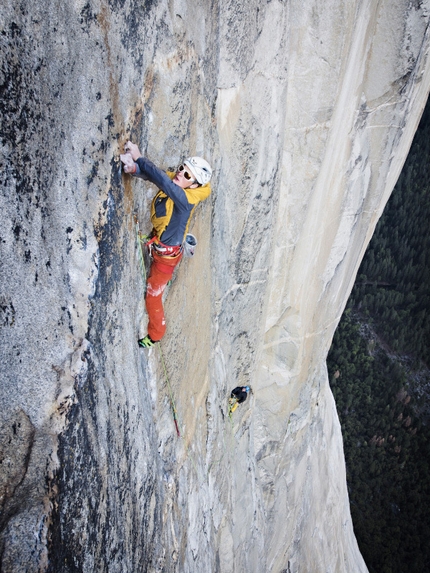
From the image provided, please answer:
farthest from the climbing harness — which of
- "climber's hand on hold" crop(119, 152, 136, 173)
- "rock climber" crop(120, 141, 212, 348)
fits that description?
"climber's hand on hold" crop(119, 152, 136, 173)

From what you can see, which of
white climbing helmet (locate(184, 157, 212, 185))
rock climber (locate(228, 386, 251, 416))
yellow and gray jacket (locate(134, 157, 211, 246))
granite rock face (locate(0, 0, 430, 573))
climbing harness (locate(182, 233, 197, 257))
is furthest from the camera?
rock climber (locate(228, 386, 251, 416))

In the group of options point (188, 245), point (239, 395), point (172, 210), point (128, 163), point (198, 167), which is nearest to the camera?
point (128, 163)

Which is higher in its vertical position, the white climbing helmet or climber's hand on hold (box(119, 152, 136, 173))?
climber's hand on hold (box(119, 152, 136, 173))

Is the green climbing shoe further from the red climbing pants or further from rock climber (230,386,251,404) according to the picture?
rock climber (230,386,251,404)

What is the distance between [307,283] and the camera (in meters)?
5.83

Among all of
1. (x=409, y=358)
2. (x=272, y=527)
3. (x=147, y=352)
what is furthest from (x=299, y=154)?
(x=409, y=358)

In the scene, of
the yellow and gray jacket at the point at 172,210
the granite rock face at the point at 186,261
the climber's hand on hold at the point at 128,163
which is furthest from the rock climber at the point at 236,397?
the climber's hand on hold at the point at 128,163

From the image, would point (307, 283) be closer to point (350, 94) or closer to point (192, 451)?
point (350, 94)

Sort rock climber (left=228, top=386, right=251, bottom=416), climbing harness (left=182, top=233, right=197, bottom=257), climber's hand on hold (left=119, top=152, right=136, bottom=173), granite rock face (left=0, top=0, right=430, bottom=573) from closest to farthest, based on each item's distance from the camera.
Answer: granite rock face (left=0, top=0, right=430, bottom=573), climber's hand on hold (left=119, top=152, right=136, bottom=173), climbing harness (left=182, top=233, right=197, bottom=257), rock climber (left=228, top=386, right=251, bottom=416)

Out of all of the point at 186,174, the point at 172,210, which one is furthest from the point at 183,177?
the point at 172,210

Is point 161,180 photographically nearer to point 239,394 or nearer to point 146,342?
point 146,342

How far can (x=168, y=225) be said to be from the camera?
114 inches

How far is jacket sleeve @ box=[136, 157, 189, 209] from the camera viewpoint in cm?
247

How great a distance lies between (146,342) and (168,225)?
31.7 inches
